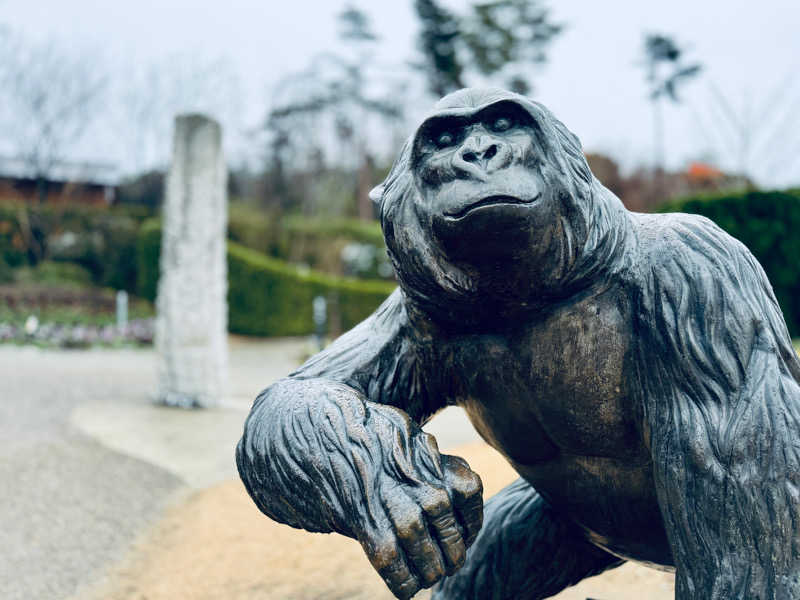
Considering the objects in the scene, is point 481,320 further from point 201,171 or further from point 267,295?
point 267,295

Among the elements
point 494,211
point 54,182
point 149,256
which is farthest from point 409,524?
point 54,182

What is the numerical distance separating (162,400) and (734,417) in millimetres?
6970

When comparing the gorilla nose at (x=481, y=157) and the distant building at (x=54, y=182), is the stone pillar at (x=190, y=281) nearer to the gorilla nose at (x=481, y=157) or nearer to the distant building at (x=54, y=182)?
the gorilla nose at (x=481, y=157)

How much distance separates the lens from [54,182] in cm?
2244

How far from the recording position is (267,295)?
51.4ft

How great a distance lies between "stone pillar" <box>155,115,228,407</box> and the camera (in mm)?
7305

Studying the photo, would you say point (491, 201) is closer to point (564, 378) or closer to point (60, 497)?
point (564, 378)

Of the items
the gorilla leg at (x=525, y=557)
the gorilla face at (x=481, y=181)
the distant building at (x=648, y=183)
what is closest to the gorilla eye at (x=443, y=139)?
the gorilla face at (x=481, y=181)

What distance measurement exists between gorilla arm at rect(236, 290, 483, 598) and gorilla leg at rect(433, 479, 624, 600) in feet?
1.52

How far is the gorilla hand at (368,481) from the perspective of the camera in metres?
1.15

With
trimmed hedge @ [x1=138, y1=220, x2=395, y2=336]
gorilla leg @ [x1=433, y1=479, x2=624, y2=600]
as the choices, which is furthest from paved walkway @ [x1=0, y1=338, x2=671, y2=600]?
trimmed hedge @ [x1=138, y1=220, x2=395, y2=336]

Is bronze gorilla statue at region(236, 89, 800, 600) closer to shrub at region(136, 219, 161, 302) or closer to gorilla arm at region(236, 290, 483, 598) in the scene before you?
gorilla arm at region(236, 290, 483, 598)

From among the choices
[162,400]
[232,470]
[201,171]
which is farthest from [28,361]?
[232,470]

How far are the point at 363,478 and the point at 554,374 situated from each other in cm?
36
